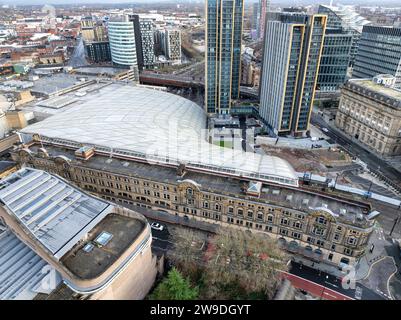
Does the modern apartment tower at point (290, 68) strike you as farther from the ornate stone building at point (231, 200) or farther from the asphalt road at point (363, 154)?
the ornate stone building at point (231, 200)

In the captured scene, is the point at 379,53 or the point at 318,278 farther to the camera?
the point at 379,53

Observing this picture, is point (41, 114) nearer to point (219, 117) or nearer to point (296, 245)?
point (219, 117)

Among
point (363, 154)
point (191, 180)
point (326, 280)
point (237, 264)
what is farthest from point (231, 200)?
point (363, 154)

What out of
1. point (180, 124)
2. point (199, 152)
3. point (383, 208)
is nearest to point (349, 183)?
point (383, 208)

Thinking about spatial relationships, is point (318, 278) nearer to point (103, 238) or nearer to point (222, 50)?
point (103, 238)

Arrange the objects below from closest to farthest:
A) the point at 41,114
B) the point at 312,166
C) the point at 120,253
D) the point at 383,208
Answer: the point at 120,253
the point at 383,208
the point at 312,166
the point at 41,114

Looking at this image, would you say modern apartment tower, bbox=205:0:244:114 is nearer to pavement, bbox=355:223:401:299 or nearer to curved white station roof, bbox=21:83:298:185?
curved white station roof, bbox=21:83:298:185
